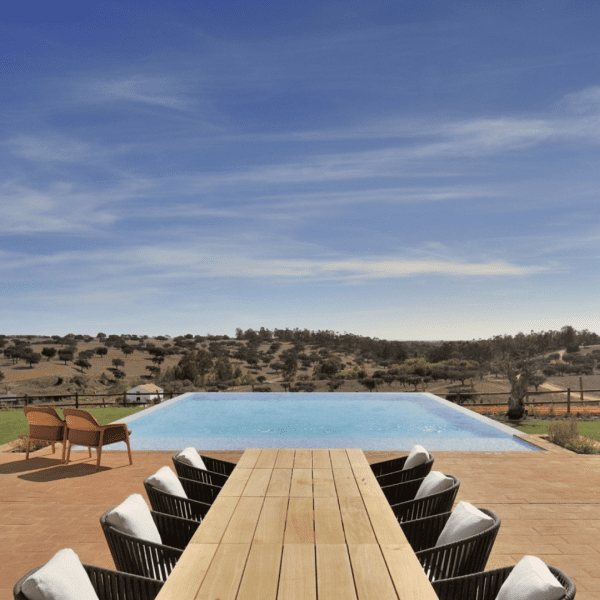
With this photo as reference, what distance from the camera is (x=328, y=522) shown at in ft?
9.73

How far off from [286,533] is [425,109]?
15.2 m

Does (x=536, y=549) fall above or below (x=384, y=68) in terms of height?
below

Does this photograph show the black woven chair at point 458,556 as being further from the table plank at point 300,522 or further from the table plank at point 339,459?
the table plank at point 339,459

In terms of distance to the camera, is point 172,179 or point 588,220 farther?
point 588,220

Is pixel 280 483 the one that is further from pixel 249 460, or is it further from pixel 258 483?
pixel 249 460

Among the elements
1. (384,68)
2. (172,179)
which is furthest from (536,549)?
(172,179)

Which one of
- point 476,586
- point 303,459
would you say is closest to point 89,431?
point 303,459

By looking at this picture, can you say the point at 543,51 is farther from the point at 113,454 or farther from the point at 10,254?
the point at 10,254

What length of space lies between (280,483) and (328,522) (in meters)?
0.85

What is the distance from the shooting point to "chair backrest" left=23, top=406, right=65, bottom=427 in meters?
7.60

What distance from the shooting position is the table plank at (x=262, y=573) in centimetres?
214

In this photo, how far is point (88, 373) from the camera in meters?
34.6

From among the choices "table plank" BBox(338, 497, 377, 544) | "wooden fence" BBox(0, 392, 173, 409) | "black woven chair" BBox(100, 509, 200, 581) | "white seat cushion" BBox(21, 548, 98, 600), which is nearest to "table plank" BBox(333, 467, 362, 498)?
"table plank" BBox(338, 497, 377, 544)

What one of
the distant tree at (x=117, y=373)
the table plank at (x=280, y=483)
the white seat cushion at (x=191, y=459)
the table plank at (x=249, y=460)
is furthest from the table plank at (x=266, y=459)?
the distant tree at (x=117, y=373)
